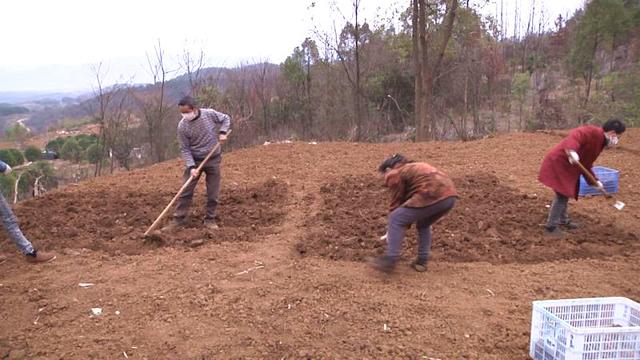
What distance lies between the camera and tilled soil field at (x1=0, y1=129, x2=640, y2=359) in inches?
130

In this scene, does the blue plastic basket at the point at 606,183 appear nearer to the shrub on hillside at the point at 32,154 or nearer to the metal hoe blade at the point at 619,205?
the metal hoe blade at the point at 619,205

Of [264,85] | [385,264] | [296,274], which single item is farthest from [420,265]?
[264,85]

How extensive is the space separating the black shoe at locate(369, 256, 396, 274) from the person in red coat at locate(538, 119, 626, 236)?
206 centimetres

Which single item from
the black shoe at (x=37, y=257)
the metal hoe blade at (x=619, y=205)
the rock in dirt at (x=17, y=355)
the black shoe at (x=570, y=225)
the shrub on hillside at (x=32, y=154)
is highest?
the black shoe at (x=37, y=257)

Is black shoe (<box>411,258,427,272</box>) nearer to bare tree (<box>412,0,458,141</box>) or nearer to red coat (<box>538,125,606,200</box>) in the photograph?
red coat (<box>538,125,606,200</box>)

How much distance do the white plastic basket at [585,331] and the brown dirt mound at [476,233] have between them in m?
1.40

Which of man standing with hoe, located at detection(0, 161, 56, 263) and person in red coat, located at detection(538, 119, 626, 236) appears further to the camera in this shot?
person in red coat, located at detection(538, 119, 626, 236)

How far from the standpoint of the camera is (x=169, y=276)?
4184 millimetres

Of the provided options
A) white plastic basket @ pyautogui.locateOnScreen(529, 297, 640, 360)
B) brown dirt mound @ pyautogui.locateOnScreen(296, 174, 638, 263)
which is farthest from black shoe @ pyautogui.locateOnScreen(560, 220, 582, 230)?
white plastic basket @ pyautogui.locateOnScreen(529, 297, 640, 360)

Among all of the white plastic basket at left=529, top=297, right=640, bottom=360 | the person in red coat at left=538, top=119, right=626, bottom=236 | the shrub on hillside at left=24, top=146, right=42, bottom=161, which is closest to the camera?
the white plastic basket at left=529, top=297, right=640, bottom=360

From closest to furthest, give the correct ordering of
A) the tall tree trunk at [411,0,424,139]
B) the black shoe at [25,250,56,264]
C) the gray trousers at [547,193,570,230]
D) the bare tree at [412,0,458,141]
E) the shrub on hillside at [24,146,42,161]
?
the black shoe at [25,250,56,264], the gray trousers at [547,193,570,230], the bare tree at [412,0,458,141], the tall tree trunk at [411,0,424,139], the shrub on hillside at [24,146,42,161]

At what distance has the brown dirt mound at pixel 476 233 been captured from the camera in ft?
15.4

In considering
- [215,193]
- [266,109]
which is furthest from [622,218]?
[266,109]

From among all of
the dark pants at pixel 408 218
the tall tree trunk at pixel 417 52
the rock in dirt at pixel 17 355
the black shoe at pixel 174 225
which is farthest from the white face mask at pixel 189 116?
the tall tree trunk at pixel 417 52
